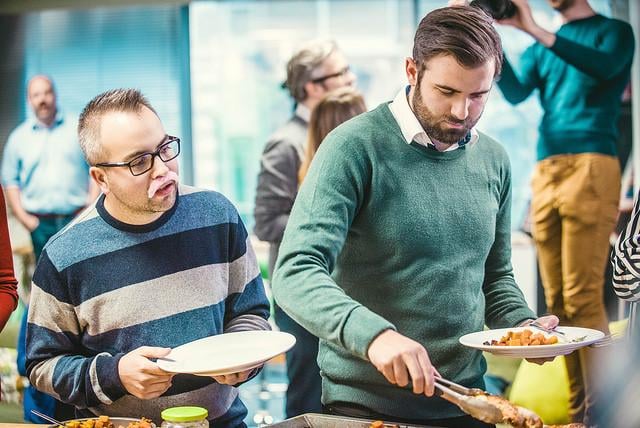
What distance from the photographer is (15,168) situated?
411cm

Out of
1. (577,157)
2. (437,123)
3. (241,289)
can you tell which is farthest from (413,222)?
(577,157)

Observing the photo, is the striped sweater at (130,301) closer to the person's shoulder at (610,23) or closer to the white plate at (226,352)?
the white plate at (226,352)

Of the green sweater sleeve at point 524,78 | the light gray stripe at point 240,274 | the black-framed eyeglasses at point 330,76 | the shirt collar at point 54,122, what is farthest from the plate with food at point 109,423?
the shirt collar at point 54,122

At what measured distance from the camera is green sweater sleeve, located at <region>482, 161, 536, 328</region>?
187 centimetres

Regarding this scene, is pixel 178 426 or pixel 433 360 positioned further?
pixel 433 360

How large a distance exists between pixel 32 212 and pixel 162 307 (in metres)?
2.41

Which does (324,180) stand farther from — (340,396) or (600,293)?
(600,293)

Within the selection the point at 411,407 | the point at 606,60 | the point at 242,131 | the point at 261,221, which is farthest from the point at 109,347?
the point at 242,131

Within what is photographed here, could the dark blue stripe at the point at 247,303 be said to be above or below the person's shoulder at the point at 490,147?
below

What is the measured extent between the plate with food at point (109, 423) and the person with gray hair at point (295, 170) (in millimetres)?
1331

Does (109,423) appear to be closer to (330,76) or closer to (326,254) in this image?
(326,254)

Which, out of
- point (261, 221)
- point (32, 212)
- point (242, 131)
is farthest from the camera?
point (242, 131)

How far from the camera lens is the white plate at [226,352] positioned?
158cm

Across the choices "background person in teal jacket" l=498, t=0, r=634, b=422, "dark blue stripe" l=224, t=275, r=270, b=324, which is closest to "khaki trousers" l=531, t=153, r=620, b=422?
"background person in teal jacket" l=498, t=0, r=634, b=422
